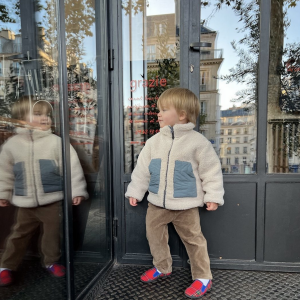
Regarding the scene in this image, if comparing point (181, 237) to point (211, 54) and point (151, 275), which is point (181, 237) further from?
point (211, 54)


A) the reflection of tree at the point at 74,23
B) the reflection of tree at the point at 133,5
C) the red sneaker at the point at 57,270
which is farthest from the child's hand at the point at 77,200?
the reflection of tree at the point at 133,5

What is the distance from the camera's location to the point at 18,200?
1.42 metres

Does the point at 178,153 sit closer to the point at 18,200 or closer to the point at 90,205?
the point at 90,205

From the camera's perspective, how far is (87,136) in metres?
2.09

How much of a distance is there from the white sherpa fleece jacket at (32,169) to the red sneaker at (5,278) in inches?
12.2

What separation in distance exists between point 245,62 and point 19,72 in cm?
169

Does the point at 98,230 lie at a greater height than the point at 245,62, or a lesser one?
lesser

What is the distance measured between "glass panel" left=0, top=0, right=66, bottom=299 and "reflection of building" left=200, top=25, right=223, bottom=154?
1168 millimetres

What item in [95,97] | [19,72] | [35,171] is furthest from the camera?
[95,97]

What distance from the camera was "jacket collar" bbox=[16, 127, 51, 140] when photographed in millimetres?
1431

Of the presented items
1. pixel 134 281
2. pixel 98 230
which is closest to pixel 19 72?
pixel 98 230

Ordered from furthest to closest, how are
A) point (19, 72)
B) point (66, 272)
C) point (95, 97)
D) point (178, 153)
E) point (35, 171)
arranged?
point (95, 97) < point (178, 153) < point (66, 272) < point (35, 171) < point (19, 72)

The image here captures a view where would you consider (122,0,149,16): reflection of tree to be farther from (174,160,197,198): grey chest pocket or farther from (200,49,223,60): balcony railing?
(174,160,197,198): grey chest pocket

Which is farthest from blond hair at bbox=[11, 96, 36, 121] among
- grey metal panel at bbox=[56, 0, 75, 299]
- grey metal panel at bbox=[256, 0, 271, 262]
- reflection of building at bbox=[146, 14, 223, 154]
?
grey metal panel at bbox=[256, 0, 271, 262]
